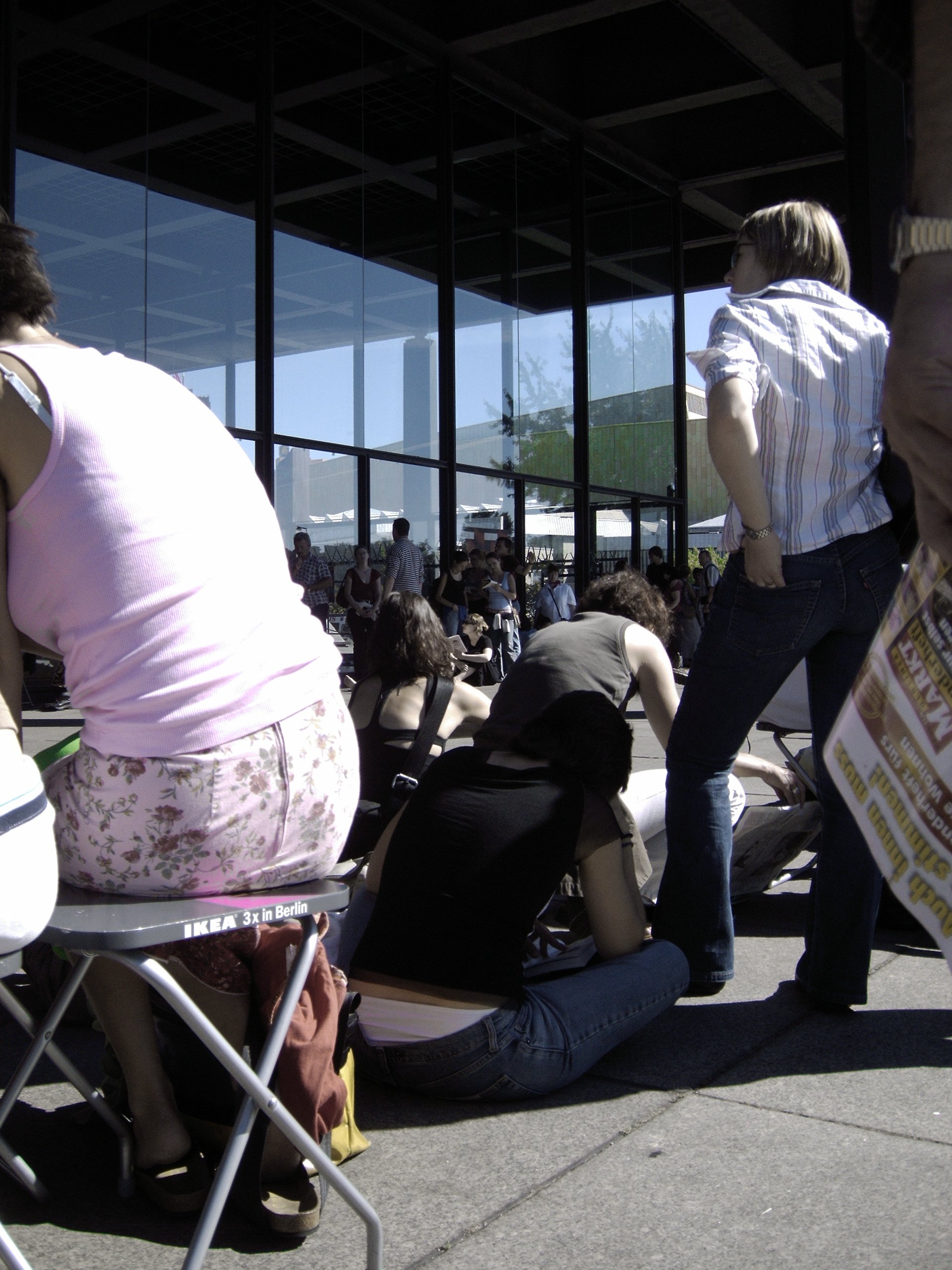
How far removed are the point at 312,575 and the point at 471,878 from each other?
10.7 m

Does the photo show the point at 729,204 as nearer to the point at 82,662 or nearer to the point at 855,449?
the point at 855,449

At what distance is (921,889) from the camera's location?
98 cm

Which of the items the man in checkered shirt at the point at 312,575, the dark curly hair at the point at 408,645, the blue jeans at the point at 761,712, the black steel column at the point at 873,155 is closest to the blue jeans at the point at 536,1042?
the blue jeans at the point at 761,712

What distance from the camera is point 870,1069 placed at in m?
2.71

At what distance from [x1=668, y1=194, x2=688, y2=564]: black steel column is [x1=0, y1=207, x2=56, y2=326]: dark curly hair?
18.3m

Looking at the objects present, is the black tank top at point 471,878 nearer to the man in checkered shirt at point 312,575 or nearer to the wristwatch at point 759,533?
the wristwatch at point 759,533

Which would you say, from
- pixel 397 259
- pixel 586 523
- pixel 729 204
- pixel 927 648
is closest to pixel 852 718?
pixel 927 648

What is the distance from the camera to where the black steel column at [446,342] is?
47.9ft

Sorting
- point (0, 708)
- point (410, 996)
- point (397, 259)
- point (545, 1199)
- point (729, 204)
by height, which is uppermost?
point (729, 204)

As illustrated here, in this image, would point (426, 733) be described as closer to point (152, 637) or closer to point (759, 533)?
point (759, 533)

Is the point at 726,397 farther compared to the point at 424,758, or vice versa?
the point at 424,758

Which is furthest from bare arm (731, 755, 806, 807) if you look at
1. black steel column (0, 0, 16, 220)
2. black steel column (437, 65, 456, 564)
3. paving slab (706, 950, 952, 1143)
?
black steel column (437, 65, 456, 564)

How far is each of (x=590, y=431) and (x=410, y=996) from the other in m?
15.8

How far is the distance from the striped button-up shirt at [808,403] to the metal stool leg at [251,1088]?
5.53 feet
